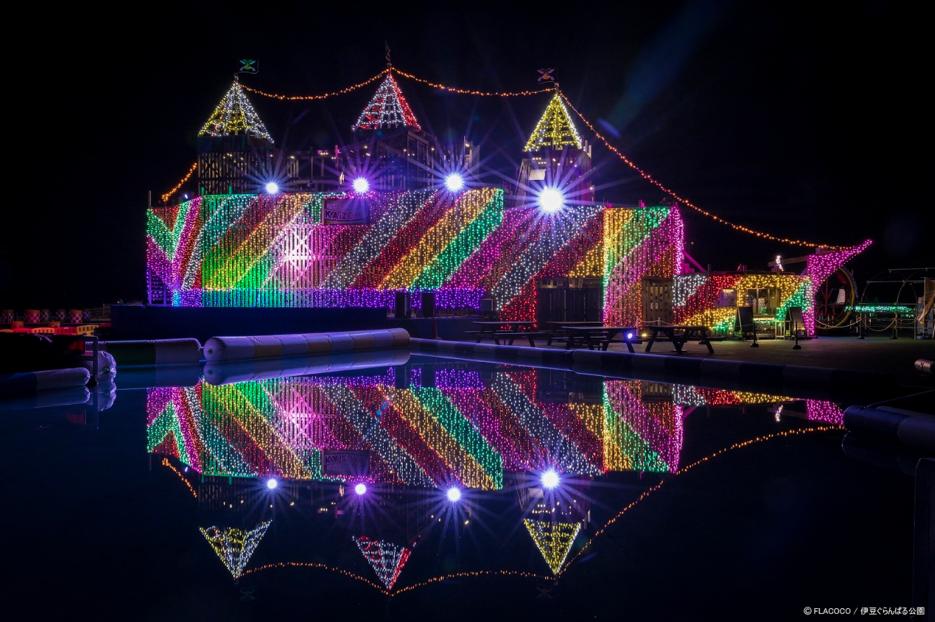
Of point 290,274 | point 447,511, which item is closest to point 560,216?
point 290,274

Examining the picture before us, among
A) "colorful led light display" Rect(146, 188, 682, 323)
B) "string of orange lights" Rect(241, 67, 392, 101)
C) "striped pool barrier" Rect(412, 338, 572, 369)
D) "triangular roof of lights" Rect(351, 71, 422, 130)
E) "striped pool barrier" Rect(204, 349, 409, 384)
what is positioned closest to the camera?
"striped pool barrier" Rect(204, 349, 409, 384)

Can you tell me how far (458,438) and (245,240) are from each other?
14564 mm

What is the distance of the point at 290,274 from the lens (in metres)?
18.8

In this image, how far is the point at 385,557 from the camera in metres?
3.10

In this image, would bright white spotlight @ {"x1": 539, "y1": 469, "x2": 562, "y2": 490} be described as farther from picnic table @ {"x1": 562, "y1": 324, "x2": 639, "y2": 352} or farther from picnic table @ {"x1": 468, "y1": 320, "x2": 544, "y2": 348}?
picnic table @ {"x1": 468, "y1": 320, "x2": 544, "y2": 348}

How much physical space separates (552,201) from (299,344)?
23.8 feet

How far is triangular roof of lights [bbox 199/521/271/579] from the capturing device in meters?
3.02

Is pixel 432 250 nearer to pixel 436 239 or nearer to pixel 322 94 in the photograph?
pixel 436 239

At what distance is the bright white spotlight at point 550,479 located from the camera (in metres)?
4.33

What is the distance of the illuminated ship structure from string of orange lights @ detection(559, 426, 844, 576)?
12011 mm

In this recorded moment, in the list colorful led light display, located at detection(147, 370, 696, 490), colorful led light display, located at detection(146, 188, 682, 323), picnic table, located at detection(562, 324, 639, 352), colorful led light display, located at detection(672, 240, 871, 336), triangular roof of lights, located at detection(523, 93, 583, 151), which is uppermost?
triangular roof of lights, located at detection(523, 93, 583, 151)

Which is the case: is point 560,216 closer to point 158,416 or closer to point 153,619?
point 158,416

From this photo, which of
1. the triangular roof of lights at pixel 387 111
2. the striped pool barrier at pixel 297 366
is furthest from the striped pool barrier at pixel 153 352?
the triangular roof of lights at pixel 387 111

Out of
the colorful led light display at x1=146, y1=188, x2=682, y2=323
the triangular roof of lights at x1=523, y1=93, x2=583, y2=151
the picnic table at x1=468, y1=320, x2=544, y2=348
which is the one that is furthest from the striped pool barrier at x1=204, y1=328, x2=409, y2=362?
the triangular roof of lights at x1=523, y1=93, x2=583, y2=151
